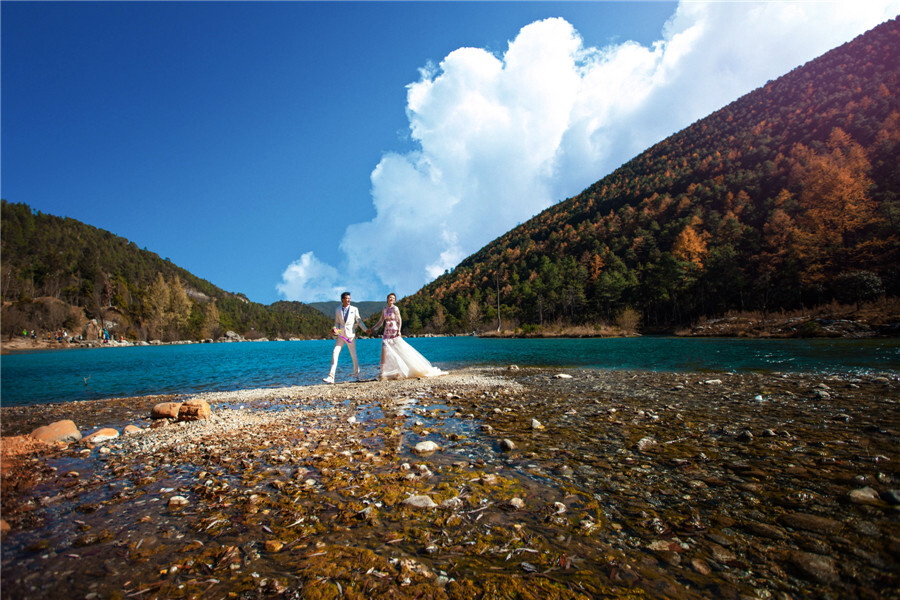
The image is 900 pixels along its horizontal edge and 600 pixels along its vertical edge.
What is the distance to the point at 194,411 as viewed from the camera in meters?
9.42

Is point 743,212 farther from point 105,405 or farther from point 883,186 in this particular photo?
point 105,405

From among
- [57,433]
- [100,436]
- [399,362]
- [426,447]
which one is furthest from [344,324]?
[426,447]

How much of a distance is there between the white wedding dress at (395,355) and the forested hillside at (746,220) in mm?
62585

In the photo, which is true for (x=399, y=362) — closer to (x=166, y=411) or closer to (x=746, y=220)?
(x=166, y=411)

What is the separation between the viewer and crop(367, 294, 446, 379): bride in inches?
637

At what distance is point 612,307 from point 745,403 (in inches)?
3654

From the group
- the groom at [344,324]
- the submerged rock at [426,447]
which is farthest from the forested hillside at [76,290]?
the submerged rock at [426,447]

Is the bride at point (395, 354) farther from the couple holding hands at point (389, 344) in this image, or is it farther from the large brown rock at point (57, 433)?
the large brown rock at point (57, 433)

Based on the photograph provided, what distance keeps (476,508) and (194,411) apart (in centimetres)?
923

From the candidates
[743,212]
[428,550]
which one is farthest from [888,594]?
[743,212]

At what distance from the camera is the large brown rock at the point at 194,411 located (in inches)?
370

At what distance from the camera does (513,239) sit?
563 ft

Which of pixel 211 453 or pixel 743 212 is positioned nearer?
pixel 211 453

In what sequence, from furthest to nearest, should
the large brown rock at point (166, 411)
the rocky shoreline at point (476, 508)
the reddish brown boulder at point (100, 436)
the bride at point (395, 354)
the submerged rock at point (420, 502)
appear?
the bride at point (395, 354) → the large brown rock at point (166, 411) → the reddish brown boulder at point (100, 436) → the submerged rock at point (420, 502) → the rocky shoreline at point (476, 508)
